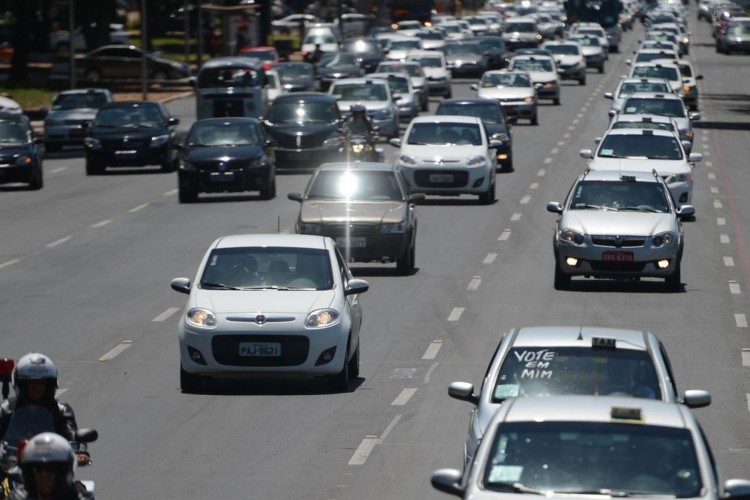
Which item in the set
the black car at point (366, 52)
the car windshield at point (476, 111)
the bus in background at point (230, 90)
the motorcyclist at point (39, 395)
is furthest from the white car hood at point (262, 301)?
the black car at point (366, 52)

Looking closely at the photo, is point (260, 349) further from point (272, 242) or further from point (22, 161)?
point (22, 161)

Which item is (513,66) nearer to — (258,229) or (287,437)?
(258,229)

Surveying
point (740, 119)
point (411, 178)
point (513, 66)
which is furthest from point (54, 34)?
point (411, 178)

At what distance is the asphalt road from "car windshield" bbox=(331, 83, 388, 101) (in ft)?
30.6

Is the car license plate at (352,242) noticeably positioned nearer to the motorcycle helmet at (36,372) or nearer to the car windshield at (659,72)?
the motorcycle helmet at (36,372)

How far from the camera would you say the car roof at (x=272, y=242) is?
18514mm

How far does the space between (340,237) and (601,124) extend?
31722 millimetres

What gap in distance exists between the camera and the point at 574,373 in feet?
40.6

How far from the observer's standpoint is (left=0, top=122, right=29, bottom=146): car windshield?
40844mm

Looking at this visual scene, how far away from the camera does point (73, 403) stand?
16.9m

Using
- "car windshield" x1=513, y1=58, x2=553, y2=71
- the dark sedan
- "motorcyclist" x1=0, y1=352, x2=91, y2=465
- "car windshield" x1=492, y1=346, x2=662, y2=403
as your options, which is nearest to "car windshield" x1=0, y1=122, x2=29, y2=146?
"car windshield" x1=513, y1=58, x2=553, y2=71

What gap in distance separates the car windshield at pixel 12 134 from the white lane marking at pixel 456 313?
1955 centimetres

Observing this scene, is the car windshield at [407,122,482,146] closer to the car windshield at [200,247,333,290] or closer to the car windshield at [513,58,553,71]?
the car windshield at [200,247,333,290]

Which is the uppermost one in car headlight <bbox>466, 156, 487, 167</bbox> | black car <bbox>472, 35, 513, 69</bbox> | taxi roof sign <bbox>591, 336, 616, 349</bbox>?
taxi roof sign <bbox>591, 336, 616, 349</bbox>
